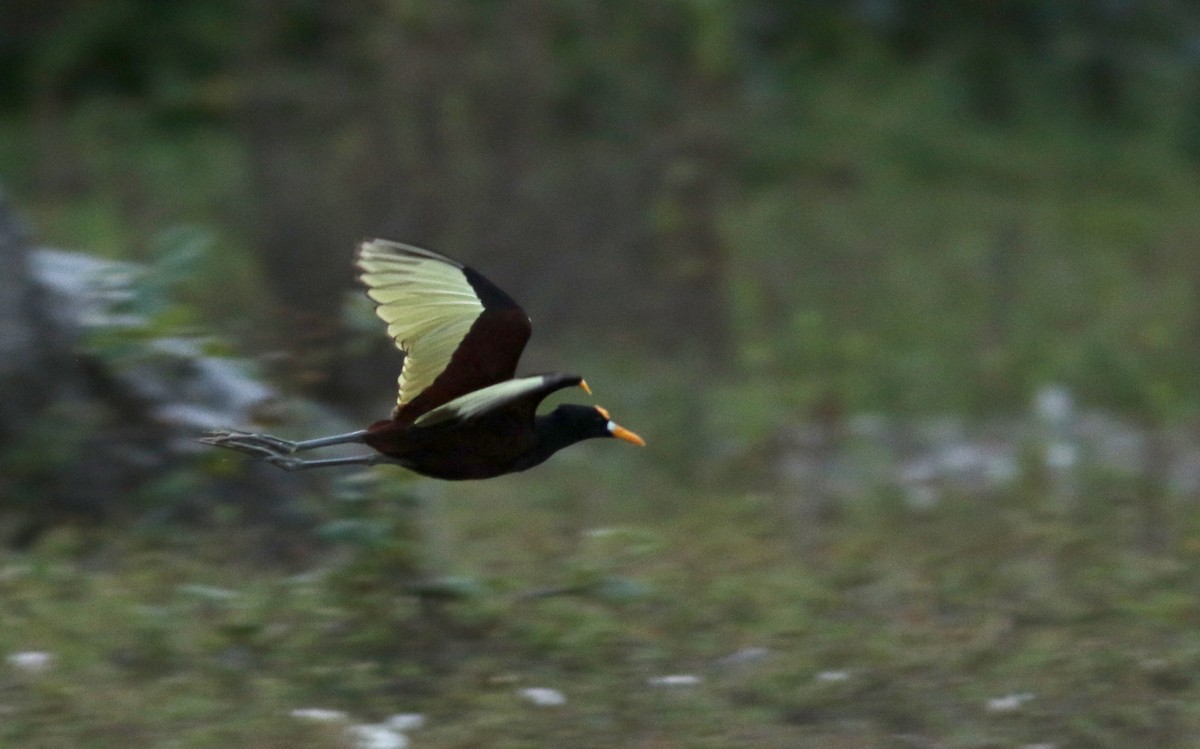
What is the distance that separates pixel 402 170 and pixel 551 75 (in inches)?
37.9

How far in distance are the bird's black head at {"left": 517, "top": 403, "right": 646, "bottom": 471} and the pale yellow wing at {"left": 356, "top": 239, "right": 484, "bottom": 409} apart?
295mm

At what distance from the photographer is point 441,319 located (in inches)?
160

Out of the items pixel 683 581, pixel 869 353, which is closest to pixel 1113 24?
pixel 869 353

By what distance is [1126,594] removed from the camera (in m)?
5.16

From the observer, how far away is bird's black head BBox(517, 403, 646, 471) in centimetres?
413

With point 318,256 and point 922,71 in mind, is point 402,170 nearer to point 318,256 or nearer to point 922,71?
point 318,256

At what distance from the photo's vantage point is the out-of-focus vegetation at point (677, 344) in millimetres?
4410

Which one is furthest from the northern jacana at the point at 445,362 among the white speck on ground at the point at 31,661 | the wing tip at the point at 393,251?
the white speck on ground at the point at 31,661

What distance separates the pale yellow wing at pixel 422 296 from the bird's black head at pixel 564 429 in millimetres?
295

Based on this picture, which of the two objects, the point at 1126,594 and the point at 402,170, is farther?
the point at 402,170

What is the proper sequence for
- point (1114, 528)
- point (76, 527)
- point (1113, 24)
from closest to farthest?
1. point (76, 527)
2. point (1114, 528)
3. point (1113, 24)

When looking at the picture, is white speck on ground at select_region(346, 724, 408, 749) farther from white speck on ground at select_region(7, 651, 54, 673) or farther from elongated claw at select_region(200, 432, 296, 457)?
white speck on ground at select_region(7, 651, 54, 673)

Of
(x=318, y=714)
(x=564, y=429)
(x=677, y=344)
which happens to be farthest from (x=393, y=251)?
(x=677, y=344)

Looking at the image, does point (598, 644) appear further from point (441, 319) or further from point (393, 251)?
point (393, 251)
